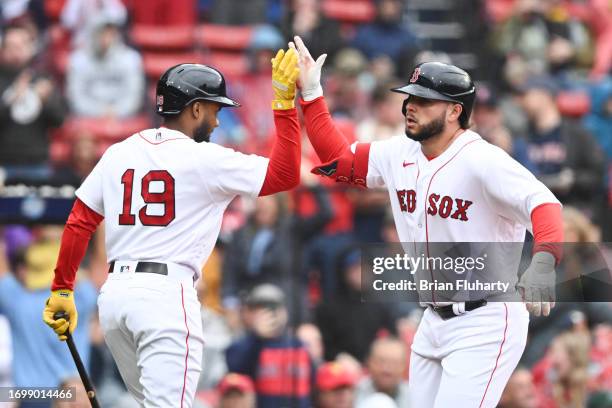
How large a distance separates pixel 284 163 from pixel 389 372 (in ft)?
9.53

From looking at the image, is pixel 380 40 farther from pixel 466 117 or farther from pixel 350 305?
pixel 466 117

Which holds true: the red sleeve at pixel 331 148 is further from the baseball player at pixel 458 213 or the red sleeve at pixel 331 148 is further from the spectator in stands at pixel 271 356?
the spectator in stands at pixel 271 356

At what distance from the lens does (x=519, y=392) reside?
8281 mm

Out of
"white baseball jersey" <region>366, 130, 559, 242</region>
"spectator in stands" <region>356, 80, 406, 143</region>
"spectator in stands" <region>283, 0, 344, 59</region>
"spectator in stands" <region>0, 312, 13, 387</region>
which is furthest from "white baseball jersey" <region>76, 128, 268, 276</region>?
"spectator in stands" <region>283, 0, 344, 59</region>

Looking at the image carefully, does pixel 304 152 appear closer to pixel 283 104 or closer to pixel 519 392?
pixel 519 392

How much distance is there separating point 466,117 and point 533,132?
18.1 feet

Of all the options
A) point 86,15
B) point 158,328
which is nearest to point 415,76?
point 158,328

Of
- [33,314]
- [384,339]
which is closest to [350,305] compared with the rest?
[384,339]

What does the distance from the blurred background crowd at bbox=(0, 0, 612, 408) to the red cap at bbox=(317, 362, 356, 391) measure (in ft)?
0.03

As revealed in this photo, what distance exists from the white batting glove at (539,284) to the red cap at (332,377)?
10.3 feet

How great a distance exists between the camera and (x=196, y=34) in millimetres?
11930

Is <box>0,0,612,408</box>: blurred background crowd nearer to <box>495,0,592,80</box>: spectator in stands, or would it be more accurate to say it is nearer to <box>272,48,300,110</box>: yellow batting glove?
<box>495,0,592,80</box>: spectator in stands

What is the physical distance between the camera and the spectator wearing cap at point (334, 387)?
8125mm

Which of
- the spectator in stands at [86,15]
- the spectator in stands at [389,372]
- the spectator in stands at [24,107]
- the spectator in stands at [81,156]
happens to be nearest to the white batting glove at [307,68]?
the spectator in stands at [389,372]
